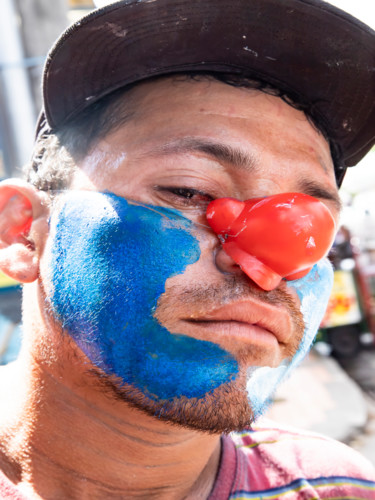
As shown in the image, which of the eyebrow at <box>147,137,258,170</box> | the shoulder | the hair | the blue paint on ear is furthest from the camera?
the shoulder

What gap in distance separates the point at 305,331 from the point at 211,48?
1.05 metres

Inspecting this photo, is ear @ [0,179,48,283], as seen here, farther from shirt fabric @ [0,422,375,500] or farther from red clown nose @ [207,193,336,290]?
shirt fabric @ [0,422,375,500]

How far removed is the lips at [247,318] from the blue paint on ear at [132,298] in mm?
66

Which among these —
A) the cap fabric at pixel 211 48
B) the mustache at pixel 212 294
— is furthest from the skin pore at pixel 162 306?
the cap fabric at pixel 211 48

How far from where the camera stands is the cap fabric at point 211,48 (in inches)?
55.4

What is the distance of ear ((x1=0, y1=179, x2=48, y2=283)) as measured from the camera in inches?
59.7

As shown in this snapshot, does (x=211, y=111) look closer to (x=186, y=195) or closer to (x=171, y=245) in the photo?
(x=186, y=195)

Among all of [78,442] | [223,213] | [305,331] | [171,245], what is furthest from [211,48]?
[78,442]

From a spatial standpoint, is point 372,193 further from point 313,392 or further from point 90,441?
point 90,441

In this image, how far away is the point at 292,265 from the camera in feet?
4.32

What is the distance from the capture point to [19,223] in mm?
1575

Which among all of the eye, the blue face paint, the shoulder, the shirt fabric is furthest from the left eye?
the shoulder

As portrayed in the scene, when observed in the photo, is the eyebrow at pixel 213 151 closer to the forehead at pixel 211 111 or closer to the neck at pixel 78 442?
the forehead at pixel 211 111

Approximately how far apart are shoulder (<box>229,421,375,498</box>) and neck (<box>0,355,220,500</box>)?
14.8 inches
